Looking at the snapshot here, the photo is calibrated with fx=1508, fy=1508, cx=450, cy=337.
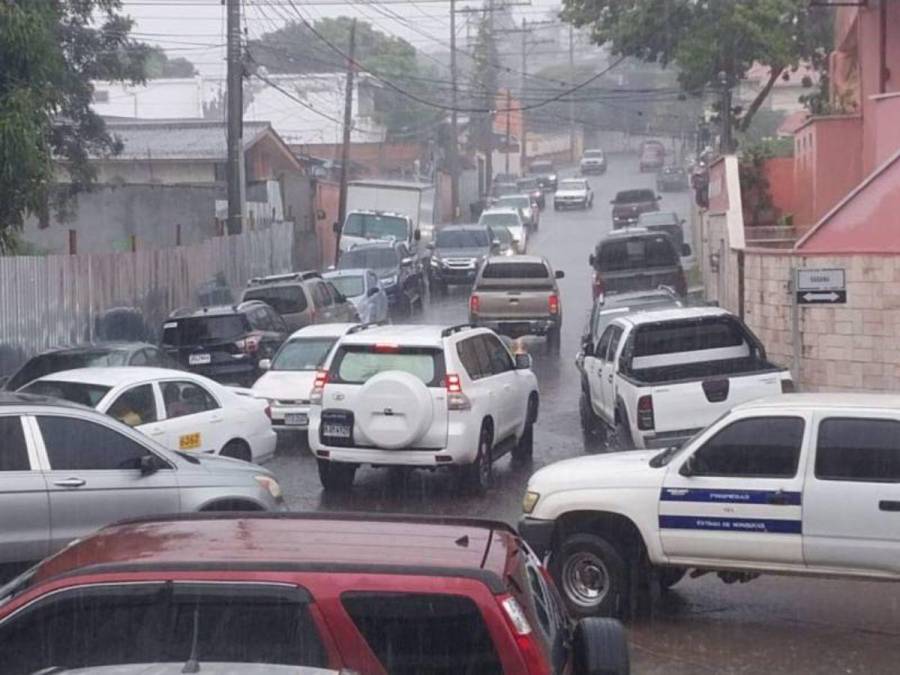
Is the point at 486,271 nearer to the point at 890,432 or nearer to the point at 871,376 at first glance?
the point at 871,376

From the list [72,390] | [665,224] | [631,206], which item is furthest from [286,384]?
[631,206]

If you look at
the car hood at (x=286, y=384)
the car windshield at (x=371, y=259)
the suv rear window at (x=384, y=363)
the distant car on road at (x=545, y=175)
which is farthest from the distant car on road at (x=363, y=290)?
the distant car on road at (x=545, y=175)

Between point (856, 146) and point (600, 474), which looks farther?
point (856, 146)

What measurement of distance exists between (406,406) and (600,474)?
13.8 ft

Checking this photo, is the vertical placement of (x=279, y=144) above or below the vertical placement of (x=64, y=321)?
above

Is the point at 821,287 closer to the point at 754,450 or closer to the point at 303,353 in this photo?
the point at 303,353

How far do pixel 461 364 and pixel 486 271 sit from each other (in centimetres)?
1635

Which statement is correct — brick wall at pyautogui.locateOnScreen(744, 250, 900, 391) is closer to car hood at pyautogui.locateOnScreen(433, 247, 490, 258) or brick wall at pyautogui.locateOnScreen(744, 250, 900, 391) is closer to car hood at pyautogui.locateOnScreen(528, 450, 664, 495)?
car hood at pyautogui.locateOnScreen(528, 450, 664, 495)

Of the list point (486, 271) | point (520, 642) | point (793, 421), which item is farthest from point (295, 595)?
point (486, 271)

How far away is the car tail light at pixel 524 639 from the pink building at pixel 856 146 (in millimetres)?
15492

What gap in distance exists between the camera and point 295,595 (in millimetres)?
5086

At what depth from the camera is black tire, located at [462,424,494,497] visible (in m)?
15.4

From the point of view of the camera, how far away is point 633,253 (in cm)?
3269

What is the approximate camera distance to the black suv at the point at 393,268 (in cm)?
3931
